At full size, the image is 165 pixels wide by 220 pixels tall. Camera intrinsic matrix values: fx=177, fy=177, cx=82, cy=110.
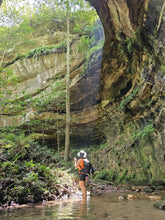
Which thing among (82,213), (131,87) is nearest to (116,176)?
(131,87)

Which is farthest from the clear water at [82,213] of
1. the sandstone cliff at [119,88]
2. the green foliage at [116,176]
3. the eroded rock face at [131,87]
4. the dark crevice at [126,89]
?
the dark crevice at [126,89]

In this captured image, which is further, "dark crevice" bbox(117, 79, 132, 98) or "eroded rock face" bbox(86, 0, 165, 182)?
"dark crevice" bbox(117, 79, 132, 98)

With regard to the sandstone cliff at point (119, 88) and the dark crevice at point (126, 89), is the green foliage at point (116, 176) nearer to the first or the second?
the sandstone cliff at point (119, 88)

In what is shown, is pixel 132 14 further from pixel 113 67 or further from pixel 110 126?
pixel 110 126

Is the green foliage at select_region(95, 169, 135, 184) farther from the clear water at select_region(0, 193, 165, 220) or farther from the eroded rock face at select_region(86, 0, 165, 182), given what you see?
the clear water at select_region(0, 193, 165, 220)

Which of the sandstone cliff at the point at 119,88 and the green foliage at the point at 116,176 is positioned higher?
the sandstone cliff at the point at 119,88

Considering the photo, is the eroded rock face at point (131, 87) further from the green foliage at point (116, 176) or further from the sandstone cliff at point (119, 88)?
the green foliage at point (116, 176)

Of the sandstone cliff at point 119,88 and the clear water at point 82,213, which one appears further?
the sandstone cliff at point 119,88

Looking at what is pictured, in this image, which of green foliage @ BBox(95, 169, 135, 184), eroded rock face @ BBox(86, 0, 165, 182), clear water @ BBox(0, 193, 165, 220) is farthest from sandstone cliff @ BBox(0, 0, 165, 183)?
clear water @ BBox(0, 193, 165, 220)

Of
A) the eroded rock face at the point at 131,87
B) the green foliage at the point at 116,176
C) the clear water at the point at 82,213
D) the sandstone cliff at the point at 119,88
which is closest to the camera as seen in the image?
the clear water at the point at 82,213

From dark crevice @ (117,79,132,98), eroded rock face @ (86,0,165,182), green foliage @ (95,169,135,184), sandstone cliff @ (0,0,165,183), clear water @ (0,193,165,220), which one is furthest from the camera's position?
dark crevice @ (117,79,132,98)

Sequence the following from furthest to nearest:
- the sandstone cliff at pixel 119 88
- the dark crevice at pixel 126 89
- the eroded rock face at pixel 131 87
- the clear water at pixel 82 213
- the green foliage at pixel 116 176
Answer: the dark crevice at pixel 126 89 → the green foliage at pixel 116 176 → the sandstone cliff at pixel 119 88 → the eroded rock face at pixel 131 87 → the clear water at pixel 82 213

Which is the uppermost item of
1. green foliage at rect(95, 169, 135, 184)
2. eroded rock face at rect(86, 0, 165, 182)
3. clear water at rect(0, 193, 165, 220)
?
eroded rock face at rect(86, 0, 165, 182)

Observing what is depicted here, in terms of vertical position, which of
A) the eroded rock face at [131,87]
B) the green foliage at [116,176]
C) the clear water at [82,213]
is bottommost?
the green foliage at [116,176]
